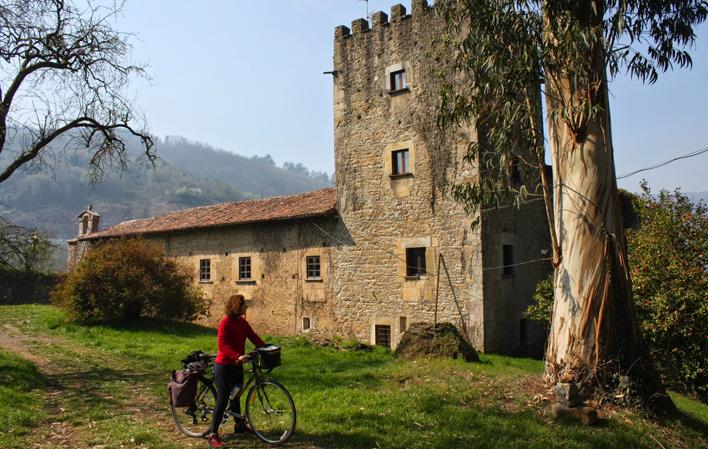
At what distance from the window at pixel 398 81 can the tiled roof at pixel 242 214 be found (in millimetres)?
4636

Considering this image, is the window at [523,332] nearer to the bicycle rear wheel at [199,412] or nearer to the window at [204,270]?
the bicycle rear wheel at [199,412]

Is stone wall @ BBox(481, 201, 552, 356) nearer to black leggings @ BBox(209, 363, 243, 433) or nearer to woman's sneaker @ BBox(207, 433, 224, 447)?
black leggings @ BBox(209, 363, 243, 433)

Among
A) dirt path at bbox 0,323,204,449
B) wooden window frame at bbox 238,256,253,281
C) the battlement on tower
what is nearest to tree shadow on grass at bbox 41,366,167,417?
dirt path at bbox 0,323,204,449

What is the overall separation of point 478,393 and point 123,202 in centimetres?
13428

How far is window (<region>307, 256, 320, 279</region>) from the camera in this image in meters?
18.6

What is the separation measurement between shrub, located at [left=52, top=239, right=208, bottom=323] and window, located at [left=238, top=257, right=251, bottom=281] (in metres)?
2.47

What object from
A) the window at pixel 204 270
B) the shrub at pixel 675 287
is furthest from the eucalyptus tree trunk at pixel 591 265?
the window at pixel 204 270

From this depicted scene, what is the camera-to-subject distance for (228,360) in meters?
5.98

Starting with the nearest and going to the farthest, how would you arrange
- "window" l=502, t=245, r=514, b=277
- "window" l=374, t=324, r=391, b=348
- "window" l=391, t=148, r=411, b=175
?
"window" l=502, t=245, r=514, b=277
"window" l=374, t=324, r=391, b=348
"window" l=391, t=148, r=411, b=175

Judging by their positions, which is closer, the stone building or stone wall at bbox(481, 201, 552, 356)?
stone wall at bbox(481, 201, 552, 356)

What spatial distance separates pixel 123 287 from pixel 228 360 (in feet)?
43.5

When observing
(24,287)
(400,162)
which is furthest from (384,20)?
(24,287)

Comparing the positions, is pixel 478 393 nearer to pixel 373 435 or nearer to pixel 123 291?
pixel 373 435

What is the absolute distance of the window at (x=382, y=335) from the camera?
16.7m
